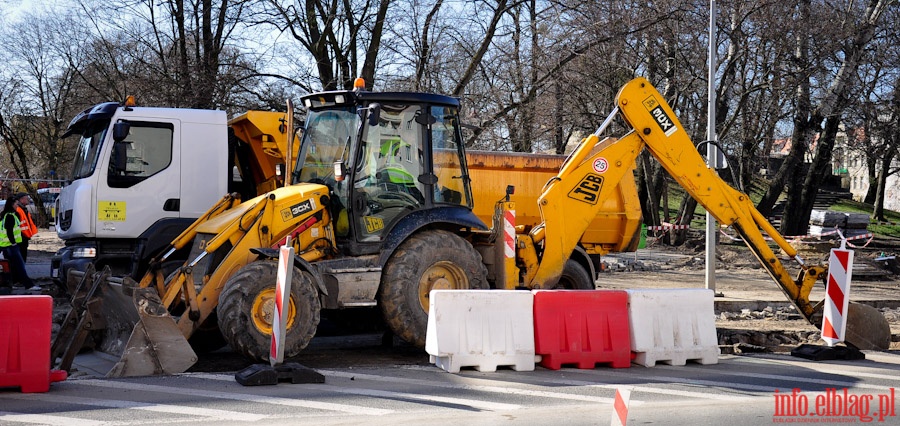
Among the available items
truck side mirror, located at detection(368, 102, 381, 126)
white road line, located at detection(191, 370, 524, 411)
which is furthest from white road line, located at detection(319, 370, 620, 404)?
truck side mirror, located at detection(368, 102, 381, 126)

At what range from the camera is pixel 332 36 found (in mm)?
23859

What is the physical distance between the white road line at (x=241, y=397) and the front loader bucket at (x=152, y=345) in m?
0.29

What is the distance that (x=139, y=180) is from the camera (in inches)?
499

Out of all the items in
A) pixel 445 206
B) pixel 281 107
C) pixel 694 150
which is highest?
pixel 281 107

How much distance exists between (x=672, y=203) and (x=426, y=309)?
4229cm

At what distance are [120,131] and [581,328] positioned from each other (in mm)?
6558

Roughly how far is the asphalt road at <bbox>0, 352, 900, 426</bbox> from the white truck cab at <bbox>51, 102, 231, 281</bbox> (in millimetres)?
4428

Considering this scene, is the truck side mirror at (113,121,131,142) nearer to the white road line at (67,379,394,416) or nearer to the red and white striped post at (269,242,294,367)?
the white road line at (67,379,394,416)

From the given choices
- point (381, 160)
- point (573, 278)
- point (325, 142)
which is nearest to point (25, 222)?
point (325, 142)

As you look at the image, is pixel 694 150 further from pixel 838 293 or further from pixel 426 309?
pixel 426 309

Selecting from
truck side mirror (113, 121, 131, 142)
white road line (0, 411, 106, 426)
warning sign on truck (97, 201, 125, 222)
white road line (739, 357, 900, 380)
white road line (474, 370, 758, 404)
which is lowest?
white road line (739, 357, 900, 380)

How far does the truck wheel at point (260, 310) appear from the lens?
8750 mm

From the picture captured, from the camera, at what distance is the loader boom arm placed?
452 inches

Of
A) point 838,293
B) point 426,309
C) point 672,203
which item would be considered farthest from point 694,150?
point 672,203
